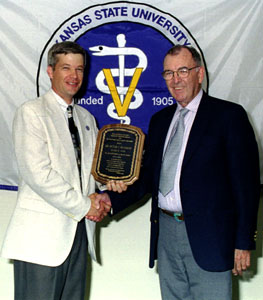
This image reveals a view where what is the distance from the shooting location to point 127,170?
1988mm

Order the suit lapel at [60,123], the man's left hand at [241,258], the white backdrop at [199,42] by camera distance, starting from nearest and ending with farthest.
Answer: the man's left hand at [241,258] < the suit lapel at [60,123] < the white backdrop at [199,42]

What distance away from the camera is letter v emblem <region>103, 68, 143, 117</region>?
8.14ft

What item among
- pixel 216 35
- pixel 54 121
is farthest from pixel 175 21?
pixel 54 121

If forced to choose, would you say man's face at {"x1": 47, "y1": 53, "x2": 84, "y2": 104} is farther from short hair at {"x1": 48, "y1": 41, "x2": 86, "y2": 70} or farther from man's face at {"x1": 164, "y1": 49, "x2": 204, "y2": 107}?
man's face at {"x1": 164, "y1": 49, "x2": 204, "y2": 107}

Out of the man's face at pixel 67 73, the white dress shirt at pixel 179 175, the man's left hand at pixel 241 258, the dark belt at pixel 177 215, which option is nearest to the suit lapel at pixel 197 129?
the white dress shirt at pixel 179 175

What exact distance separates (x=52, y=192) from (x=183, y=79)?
786 mm

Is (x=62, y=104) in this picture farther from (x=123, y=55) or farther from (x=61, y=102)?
(x=123, y=55)

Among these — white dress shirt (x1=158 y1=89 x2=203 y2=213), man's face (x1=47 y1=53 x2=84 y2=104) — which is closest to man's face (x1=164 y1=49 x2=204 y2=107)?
white dress shirt (x1=158 y1=89 x2=203 y2=213)

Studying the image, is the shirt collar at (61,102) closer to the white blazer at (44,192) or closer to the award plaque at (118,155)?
the white blazer at (44,192)

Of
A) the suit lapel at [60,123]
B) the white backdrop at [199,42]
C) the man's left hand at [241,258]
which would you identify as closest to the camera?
the man's left hand at [241,258]

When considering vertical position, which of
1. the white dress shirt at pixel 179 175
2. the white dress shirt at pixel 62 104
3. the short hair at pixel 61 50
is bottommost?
the white dress shirt at pixel 179 175

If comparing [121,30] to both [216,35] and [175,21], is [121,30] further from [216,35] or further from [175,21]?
[216,35]

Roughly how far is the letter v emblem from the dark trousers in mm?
793

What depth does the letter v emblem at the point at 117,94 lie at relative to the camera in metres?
2.48
